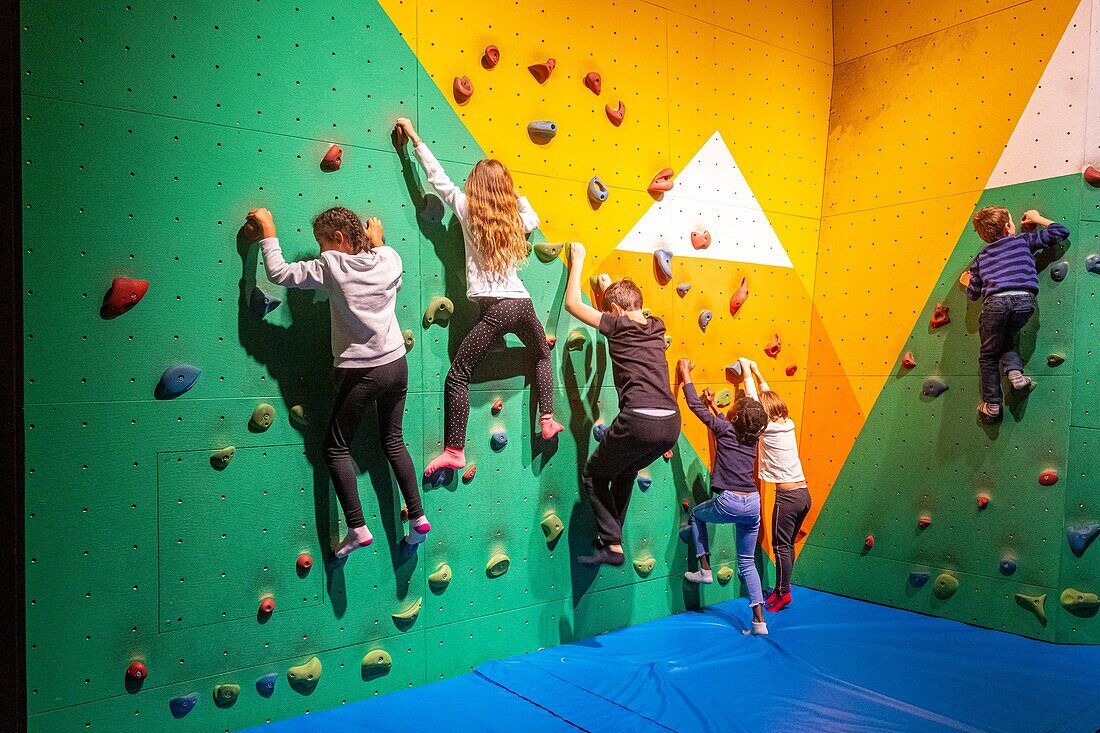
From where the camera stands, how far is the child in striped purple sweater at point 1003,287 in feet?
13.4

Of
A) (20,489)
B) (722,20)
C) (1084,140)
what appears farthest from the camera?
(722,20)

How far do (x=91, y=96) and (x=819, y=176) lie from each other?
4088mm

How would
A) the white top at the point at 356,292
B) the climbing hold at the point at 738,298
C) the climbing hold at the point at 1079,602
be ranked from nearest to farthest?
1. the white top at the point at 356,292
2. the climbing hold at the point at 1079,602
3. the climbing hold at the point at 738,298

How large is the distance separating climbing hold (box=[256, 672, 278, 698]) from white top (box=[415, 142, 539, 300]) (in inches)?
68.2

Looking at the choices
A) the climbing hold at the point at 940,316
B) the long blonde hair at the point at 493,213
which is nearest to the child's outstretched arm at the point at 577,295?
the long blonde hair at the point at 493,213

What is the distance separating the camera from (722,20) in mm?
4789

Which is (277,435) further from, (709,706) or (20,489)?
(709,706)

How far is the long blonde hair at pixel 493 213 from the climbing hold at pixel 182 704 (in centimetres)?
203

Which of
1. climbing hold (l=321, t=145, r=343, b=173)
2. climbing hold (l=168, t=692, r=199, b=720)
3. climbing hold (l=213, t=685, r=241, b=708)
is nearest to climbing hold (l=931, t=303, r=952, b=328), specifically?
climbing hold (l=321, t=145, r=343, b=173)

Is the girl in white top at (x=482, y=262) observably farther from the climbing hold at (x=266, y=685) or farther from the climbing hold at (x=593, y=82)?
the climbing hold at (x=266, y=685)

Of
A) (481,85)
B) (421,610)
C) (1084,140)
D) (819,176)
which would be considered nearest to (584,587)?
(421,610)

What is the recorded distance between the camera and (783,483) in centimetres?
456

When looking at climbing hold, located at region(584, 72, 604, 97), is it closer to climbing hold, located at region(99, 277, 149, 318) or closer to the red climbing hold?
the red climbing hold

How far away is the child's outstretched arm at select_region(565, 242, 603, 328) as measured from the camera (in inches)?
154
